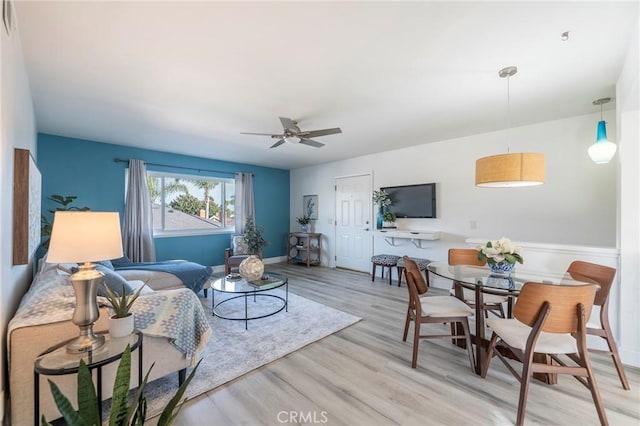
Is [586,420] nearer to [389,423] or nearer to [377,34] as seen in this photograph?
[389,423]

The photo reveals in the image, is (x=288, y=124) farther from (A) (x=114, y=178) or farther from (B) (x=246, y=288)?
(A) (x=114, y=178)

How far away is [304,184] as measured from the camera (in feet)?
22.4

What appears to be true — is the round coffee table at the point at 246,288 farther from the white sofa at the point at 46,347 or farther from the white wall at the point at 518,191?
the white wall at the point at 518,191

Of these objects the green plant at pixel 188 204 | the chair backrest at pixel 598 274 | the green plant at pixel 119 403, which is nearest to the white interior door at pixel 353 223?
the green plant at pixel 188 204

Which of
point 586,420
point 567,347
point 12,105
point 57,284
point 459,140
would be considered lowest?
point 586,420

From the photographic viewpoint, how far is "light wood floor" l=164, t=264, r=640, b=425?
5.47ft

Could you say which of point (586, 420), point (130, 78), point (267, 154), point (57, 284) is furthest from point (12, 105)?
point (586, 420)

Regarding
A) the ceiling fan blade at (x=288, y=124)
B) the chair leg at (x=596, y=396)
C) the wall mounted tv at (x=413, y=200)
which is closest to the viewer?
the chair leg at (x=596, y=396)

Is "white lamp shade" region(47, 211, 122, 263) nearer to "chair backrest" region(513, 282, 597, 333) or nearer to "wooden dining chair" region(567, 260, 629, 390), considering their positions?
"chair backrest" region(513, 282, 597, 333)

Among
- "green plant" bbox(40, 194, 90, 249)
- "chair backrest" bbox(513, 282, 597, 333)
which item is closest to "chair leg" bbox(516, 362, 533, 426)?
"chair backrest" bbox(513, 282, 597, 333)

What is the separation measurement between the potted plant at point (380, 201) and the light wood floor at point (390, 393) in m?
2.75

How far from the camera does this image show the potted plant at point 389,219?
4.95 m

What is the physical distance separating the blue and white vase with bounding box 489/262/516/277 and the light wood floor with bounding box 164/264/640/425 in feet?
2.44

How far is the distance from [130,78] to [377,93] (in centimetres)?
223
